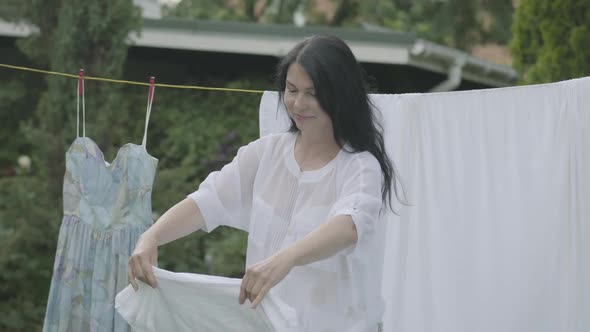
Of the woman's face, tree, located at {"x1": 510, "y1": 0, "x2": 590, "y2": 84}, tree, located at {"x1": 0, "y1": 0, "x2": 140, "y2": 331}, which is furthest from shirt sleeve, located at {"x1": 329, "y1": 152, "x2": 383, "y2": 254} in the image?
tree, located at {"x1": 0, "y1": 0, "x2": 140, "y2": 331}

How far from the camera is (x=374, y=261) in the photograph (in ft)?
7.65

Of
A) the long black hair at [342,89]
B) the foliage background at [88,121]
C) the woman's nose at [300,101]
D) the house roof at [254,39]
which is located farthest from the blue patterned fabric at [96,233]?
the house roof at [254,39]

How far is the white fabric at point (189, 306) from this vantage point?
2287 mm

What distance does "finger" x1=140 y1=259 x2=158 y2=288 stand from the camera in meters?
2.25

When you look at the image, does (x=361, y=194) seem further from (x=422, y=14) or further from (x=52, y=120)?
(x=422, y=14)

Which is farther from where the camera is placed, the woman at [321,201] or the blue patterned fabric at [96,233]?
the blue patterned fabric at [96,233]

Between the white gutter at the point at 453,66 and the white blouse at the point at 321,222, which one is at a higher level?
the white gutter at the point at 453,66

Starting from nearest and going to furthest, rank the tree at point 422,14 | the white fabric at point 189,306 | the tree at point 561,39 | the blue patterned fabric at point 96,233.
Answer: the white fabric at point 189,306, the blue patterned fabric at point 96,233, the tree at point 561,39, the tree at point 422,14

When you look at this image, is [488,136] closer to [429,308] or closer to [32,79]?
[429,308]

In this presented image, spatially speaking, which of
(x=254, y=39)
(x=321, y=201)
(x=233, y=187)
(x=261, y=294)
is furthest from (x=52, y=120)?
(x=261, y=294)

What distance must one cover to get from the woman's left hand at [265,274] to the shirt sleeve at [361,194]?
20cm

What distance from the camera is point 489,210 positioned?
12.3 feet

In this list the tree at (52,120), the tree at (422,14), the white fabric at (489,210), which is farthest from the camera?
the tree at (422,14)

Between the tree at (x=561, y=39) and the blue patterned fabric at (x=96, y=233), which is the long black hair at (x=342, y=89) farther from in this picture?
the tree at (x=561, y=39)
